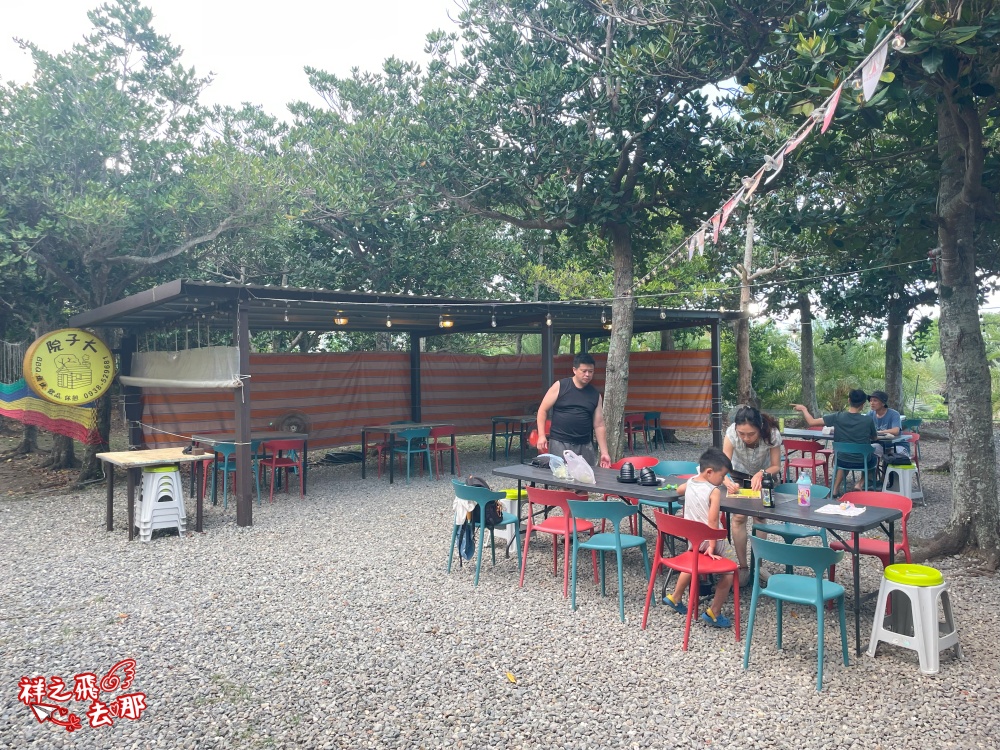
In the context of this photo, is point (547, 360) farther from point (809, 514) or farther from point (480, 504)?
point (809, 514)

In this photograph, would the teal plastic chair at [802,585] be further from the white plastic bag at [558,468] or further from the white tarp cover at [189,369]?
the white tarp cover at [189,369]

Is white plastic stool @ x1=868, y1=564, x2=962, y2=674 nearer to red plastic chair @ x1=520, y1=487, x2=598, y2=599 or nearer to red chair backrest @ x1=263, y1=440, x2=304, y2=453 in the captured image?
red plastic chair @ x1=520, y1=487, x2=598, y2=599

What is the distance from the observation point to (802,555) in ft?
10.3

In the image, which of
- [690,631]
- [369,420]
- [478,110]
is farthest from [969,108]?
[369,420]

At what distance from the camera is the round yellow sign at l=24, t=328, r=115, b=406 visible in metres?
8.06

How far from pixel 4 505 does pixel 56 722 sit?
6.46 metres

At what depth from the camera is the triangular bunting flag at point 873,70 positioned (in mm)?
3226

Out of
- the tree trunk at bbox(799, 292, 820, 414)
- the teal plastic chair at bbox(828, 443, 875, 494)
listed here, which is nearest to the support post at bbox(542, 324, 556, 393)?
the teal plastic chair at bbox(828, 443, 875, 494)

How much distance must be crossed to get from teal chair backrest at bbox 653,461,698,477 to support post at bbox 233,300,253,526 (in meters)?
3.98

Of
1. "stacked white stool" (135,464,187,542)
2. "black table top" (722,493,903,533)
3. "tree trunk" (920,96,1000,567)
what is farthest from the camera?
"stacked white stool" (135,464,187,542)

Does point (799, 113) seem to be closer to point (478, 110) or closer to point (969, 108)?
point (969, 108)

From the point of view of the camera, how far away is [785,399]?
1792cm

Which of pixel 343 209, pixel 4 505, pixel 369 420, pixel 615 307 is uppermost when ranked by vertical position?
pixel 343 209

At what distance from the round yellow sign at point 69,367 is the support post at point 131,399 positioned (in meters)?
0.97
